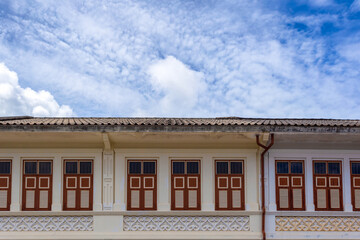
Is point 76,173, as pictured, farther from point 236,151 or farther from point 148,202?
point 236,151

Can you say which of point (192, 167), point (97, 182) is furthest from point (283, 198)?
point (97, 182)

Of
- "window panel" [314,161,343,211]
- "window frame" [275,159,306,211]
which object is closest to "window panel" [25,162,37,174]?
"window frame" [275,159,306,211]

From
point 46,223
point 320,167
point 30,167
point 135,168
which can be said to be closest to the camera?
point 46,223

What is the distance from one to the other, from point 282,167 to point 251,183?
3.21 feet

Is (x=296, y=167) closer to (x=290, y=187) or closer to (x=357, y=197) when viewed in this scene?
(x=290, y=187)

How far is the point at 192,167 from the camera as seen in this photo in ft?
33.1

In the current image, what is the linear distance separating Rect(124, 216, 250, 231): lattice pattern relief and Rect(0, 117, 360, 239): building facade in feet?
0.09

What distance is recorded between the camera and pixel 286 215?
32.5 ft

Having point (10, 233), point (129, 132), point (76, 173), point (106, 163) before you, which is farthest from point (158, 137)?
point (10, 233)

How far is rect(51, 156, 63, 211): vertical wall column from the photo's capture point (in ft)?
32.2

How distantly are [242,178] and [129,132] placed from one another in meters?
3.40

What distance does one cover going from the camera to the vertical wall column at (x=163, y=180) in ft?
32.6

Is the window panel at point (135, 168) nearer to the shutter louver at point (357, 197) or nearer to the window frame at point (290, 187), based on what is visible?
the window frame at point (290, 187)

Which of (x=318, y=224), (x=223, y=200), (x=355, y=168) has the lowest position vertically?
(x=318, y=224)
